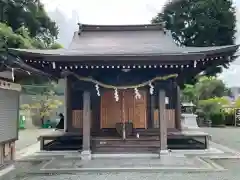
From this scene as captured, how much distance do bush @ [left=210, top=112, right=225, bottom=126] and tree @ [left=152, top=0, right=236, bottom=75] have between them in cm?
356

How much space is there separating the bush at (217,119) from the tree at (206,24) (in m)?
3.56

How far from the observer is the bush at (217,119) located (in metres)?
21.8

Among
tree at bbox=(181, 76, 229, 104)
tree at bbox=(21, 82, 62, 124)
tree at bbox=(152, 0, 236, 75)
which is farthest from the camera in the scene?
tree at bbox=(181, 76, 229, 104)

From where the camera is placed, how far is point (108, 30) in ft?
43.5

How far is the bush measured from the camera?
71.5 feet

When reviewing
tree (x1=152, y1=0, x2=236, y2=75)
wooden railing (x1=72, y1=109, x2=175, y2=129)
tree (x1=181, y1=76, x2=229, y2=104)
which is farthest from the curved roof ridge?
tree (x1=181, y1=76, x2=229, y2=104)

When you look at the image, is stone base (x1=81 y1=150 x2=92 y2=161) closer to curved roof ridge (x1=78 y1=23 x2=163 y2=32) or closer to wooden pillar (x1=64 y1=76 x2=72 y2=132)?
wooden pillar (x1=64 y1=76 x2=72 y2=132)

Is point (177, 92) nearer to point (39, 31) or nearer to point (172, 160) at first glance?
point (172, 160)

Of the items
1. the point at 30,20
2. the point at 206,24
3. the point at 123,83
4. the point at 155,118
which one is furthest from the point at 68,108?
the point at 206,24

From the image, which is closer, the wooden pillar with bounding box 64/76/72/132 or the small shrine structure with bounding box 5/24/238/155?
the small shrine structure with bounding box 5/24/238/155

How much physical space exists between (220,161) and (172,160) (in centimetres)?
140

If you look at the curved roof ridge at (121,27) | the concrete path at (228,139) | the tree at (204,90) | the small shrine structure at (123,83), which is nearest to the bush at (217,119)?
the tree at (204,90)

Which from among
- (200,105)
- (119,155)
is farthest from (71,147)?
(200,105)

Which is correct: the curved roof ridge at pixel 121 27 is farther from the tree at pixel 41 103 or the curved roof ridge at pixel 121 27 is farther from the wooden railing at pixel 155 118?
the tree at pixel 41 103
